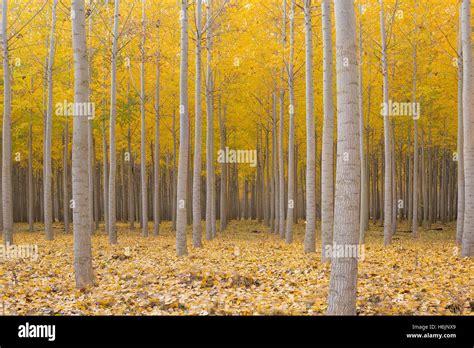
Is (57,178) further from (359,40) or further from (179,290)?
(179,290)

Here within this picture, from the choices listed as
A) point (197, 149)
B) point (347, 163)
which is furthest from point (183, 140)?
point (347, 163)

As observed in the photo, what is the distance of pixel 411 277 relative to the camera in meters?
8.86

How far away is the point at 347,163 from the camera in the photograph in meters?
5.33

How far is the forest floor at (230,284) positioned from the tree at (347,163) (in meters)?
1.10

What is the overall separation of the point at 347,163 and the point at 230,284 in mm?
3991

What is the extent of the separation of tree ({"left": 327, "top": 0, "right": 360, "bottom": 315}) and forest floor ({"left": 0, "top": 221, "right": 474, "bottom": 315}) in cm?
110

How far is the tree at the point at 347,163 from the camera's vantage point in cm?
536

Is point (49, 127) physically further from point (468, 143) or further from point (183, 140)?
point (468, 143)

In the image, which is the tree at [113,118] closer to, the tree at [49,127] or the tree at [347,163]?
the tree at [49,127]

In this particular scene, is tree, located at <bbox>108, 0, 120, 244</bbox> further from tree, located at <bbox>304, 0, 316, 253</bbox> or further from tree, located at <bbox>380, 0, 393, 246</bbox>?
tree, located at <bbox>380, 0, 393, 246</bbox>

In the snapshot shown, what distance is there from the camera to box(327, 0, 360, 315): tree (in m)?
5.36

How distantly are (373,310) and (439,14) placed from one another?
13.3 m

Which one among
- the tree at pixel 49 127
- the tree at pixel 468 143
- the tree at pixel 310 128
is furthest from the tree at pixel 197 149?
the tree at pixel 468 143
